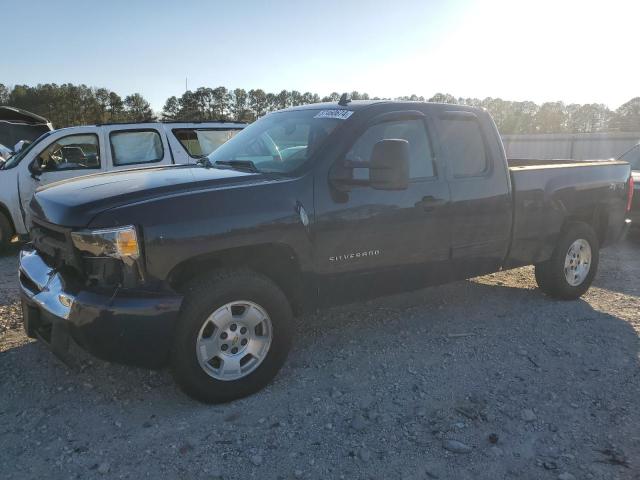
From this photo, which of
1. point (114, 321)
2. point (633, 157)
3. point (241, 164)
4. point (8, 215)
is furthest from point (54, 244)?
point (633, 157)

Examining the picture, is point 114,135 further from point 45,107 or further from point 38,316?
point 45,107

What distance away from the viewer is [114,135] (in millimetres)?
7633

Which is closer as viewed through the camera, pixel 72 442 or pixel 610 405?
pixel 72 442

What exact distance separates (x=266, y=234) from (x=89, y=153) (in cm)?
563

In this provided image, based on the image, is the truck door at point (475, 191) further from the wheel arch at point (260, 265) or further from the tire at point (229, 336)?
the tire at point (229, 336)

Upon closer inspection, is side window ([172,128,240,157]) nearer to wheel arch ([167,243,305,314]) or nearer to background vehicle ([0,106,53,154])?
wheel arch ([167,243,305,314])

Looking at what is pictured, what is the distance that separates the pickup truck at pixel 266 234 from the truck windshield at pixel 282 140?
15 millimetres

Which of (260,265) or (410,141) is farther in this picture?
(410,141)

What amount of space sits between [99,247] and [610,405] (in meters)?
3.23

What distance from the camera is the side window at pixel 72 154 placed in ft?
24.5

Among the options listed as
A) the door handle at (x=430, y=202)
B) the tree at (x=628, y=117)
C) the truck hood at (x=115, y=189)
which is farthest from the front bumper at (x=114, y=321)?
the tree at (x=628, y=117)

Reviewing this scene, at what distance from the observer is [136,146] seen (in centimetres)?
779

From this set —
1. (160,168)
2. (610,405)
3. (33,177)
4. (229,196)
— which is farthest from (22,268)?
(33,177)

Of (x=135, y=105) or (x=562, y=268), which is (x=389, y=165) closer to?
(x=562, y=268)
